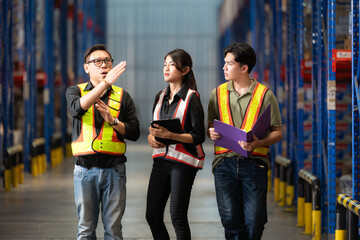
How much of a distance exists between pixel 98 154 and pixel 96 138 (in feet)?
0.40

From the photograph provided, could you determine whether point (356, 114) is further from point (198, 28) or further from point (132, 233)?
point (198, 28)

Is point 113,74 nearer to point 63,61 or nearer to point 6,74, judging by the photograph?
point 6,74

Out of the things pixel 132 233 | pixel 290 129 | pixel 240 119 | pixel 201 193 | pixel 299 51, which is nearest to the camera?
pixel 240 119

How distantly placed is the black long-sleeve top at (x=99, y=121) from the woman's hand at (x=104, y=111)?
0.13m

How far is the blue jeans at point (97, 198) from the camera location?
5227 mm

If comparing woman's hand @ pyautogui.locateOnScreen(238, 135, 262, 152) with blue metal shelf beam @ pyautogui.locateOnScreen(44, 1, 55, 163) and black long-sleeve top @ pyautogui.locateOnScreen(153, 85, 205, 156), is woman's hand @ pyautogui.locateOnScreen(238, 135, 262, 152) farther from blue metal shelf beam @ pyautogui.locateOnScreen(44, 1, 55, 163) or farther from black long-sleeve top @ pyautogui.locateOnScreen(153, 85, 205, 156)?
blue metal shelf beam @ pyautogui.locateOnScreen(44, 1, 55, 163)

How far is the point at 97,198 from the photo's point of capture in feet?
17.3

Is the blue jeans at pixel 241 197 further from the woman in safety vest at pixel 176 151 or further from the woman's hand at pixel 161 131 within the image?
the woman's hand at pixel 161 131

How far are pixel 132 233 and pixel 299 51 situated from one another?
3691mm

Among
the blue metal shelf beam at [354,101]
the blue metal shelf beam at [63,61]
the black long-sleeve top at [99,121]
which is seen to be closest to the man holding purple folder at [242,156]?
the black long-sleeve top at [99,121]

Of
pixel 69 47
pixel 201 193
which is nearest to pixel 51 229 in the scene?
pixel 201 193

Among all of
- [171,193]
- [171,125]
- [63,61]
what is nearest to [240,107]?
[171,125]

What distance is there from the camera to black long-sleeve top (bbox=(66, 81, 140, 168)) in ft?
17.2

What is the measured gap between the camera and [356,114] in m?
6.64
